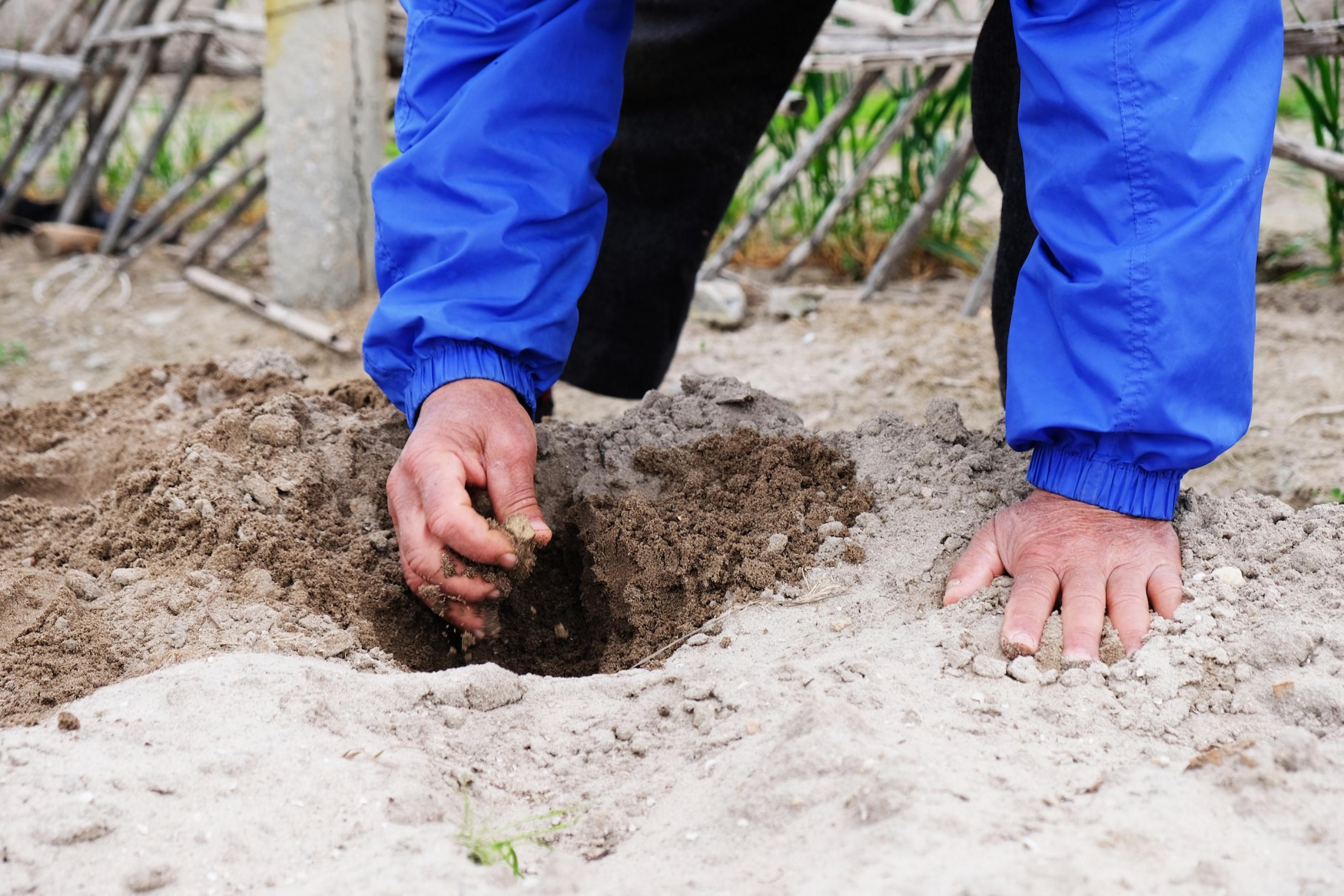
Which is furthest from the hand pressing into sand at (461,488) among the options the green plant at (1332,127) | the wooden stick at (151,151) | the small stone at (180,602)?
the wooden stick at (151,151)

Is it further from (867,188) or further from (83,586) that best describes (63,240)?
(83,586)

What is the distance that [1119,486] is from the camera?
1.41m

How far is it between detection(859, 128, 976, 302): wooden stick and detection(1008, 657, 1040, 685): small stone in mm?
2400

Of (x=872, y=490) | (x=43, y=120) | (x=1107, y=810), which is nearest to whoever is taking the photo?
(x=1107, y=810)

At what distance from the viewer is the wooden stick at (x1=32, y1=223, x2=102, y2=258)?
404 centimetres

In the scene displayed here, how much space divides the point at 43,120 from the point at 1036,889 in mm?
5573

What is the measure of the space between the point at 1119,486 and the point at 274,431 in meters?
1.26

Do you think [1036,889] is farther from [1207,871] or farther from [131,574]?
[131,574]

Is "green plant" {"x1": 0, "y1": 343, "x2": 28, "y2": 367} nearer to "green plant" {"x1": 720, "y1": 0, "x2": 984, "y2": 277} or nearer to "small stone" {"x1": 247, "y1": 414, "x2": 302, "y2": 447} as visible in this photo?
"small stone" {"x1": 247, "y1": 414, "x2": 302, "y2": 447}

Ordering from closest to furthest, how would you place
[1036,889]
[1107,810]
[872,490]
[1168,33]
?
[1036,889], [1107,810], [1168,33], [872,490]

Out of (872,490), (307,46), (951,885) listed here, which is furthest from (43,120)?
(951,885)

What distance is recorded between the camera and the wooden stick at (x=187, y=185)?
13.3 feet

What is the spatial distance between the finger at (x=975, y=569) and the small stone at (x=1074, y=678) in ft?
0.62

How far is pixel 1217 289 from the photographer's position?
1.33m
